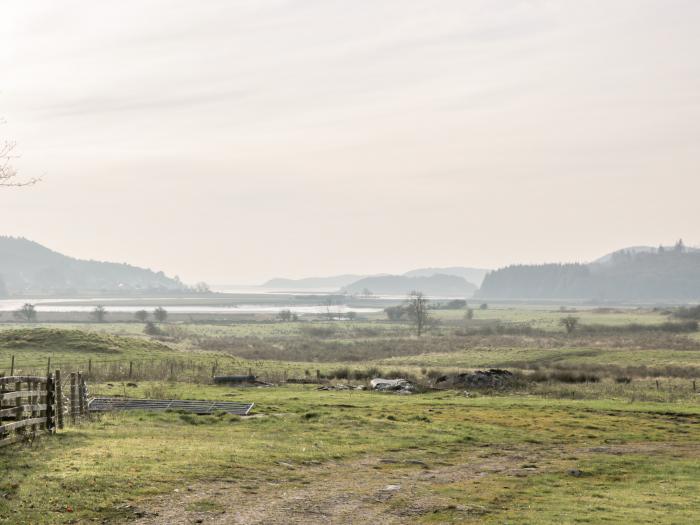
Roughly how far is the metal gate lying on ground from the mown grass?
183 centimetres

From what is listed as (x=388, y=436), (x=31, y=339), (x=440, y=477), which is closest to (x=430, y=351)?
(x=31, y=339)

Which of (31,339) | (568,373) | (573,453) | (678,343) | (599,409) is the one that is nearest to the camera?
(573,453)

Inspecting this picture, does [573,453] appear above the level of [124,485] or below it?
below

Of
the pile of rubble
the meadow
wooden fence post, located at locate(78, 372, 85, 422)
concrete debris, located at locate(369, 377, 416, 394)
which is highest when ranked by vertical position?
wooden fence post, located at locate(78, 372, 85, 422)

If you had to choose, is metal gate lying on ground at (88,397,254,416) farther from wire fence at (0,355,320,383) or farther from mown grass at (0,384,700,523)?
wire fence at (0,355,320,383)

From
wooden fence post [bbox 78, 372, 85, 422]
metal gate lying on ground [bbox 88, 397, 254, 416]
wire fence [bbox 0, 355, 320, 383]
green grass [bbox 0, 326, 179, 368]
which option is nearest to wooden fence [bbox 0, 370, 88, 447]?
wooden fence post [bbox 78, 372, 85, 422]

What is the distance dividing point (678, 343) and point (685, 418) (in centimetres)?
8908

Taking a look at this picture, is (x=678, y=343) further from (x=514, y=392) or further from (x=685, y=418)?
(x=685, y=418)

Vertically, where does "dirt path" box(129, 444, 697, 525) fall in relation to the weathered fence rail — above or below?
below

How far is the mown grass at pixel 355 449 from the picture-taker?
22188 millimetres

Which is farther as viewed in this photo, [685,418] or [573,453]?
[685,418]

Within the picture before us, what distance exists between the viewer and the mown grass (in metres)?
22.2

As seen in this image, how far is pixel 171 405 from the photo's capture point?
1800 inches

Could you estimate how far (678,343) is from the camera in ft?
421
